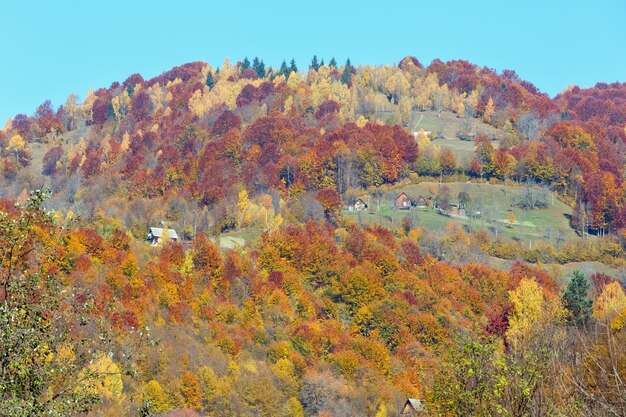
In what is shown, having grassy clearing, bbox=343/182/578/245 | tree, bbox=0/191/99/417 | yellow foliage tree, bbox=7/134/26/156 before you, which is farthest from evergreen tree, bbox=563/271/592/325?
yellow foliage tree, bbox=7/134/26/156

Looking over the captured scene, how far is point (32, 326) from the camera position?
15305 millimetres

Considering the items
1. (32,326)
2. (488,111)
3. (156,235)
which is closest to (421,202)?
(156,235)

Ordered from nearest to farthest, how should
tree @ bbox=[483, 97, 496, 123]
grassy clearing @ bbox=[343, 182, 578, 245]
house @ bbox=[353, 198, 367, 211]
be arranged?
1. grassy clearing @ bbox=[343, 182, 578, 245]
2. house @ bbox=[353, 198, 367, 211]
3. tree @ bbox=[483, 97, 496, 123]

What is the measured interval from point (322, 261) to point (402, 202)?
98.7ft

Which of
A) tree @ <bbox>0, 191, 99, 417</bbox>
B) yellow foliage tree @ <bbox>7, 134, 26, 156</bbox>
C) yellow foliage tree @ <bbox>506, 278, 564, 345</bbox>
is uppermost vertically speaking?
yellow foliage tree @ <bbox>7, 134, 26, 156</bbox>

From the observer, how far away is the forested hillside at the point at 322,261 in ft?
59.8

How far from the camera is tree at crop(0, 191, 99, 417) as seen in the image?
14727 mm

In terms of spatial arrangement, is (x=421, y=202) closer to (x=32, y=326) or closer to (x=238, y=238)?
(x=238, y=238)

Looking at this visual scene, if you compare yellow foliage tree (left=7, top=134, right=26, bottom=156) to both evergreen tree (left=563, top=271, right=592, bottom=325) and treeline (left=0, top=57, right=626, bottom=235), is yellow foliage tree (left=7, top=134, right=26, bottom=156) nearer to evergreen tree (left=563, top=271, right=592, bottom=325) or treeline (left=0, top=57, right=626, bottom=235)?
treeline (left=0, top=57, right=626, bottom=235)

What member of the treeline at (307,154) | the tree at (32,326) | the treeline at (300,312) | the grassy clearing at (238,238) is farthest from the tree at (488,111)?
the tree at (32,326)

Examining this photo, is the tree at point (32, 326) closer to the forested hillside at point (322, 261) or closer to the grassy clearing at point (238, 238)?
the forested hillside at point (322, 261)

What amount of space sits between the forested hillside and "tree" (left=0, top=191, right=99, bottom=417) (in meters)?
0.05

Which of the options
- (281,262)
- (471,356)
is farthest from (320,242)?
(471,356)

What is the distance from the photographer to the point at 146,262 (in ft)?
315
